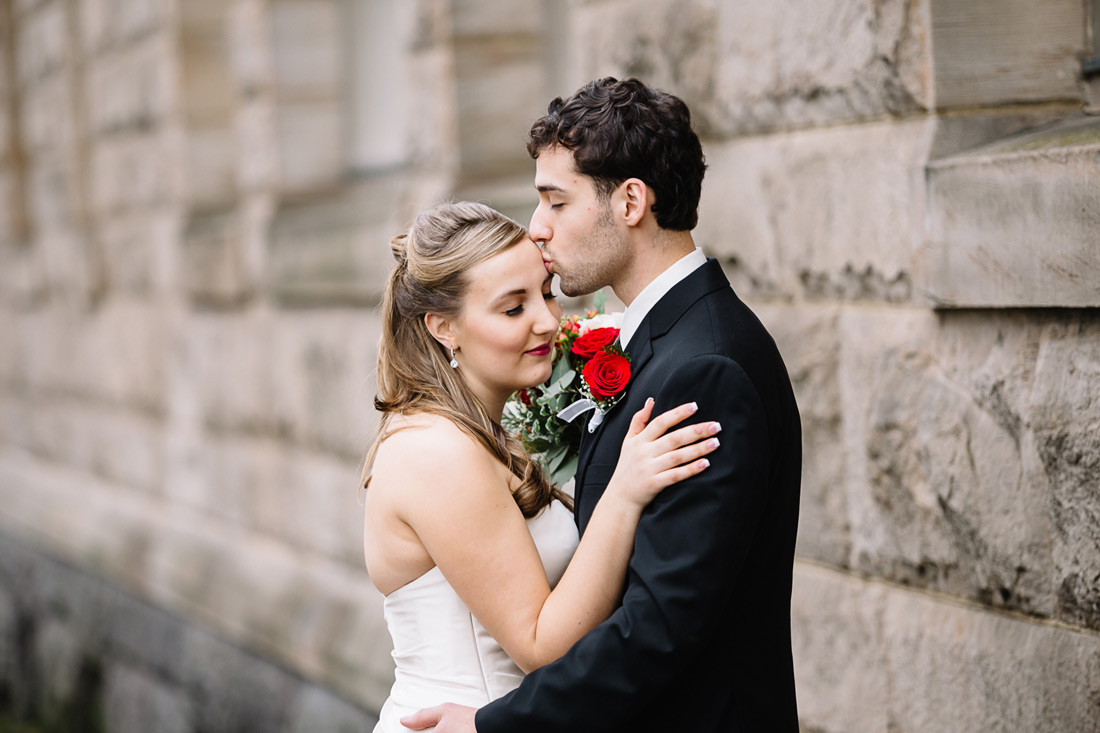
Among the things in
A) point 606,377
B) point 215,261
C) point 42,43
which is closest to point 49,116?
point 42,43

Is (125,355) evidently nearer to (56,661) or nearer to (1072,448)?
(56,661)

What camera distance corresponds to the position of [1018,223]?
2.76m

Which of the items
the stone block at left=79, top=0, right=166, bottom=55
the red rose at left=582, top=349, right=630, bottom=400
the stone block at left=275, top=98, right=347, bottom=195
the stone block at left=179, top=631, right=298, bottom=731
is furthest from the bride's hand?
the stone block at left=79, top=0, right=166, bottom=55

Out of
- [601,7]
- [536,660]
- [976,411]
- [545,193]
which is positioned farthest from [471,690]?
[601,7]

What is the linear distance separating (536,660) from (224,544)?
5.07 meters

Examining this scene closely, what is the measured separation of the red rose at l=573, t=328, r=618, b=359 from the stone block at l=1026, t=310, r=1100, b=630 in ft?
3.21

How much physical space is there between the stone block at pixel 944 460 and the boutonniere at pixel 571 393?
2.49 feet

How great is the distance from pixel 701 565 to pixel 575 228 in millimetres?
713

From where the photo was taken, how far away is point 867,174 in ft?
10.4

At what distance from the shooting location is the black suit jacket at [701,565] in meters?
2.19

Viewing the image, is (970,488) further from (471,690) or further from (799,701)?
(471,690)

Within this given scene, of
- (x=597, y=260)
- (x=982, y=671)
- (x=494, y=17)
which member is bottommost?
(x=982, y=671)

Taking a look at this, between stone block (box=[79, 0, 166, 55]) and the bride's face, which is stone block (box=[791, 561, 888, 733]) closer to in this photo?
the bride's face

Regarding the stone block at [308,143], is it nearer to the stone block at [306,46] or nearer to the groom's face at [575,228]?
the stone block at [306,46]
